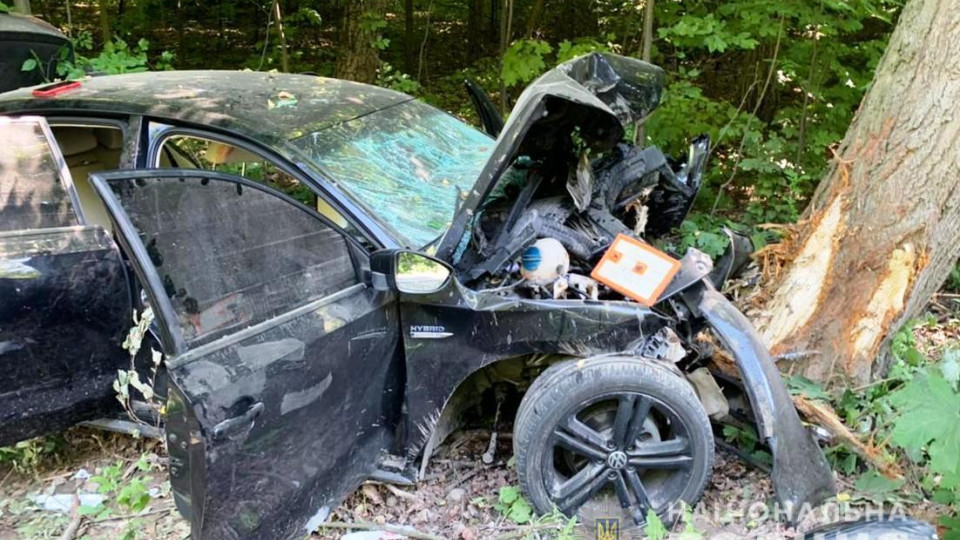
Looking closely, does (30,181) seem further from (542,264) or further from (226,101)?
(542,264)

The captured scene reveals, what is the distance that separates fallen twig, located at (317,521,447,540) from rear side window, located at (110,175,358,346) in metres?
0.99

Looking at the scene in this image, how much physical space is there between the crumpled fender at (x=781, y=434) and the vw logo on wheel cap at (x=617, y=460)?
534mm

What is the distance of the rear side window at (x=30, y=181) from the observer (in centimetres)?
274

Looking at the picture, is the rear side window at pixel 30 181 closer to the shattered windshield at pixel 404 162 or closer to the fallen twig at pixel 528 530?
the shattered windshield at pixel 404 162

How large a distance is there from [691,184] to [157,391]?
2.87 m

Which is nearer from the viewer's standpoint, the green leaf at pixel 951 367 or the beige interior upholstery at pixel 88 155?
the green leaf at pixel 951 367

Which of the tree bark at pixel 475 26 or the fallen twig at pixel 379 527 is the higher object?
the tree bark at pixel 475 26

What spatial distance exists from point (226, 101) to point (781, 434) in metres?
2.72

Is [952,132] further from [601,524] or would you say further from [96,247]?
[96,247]

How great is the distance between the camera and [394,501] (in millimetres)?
2998

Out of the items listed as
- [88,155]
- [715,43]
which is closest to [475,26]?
[715,43]

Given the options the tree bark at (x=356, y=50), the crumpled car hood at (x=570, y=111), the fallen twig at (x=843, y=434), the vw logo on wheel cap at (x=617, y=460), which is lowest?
the vw logo on wheel cap at (x=617, y=460)

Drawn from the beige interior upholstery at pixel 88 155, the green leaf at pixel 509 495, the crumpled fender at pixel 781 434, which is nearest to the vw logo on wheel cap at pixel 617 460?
the green leaf at pixel 509 495

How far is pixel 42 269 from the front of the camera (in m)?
2.66
